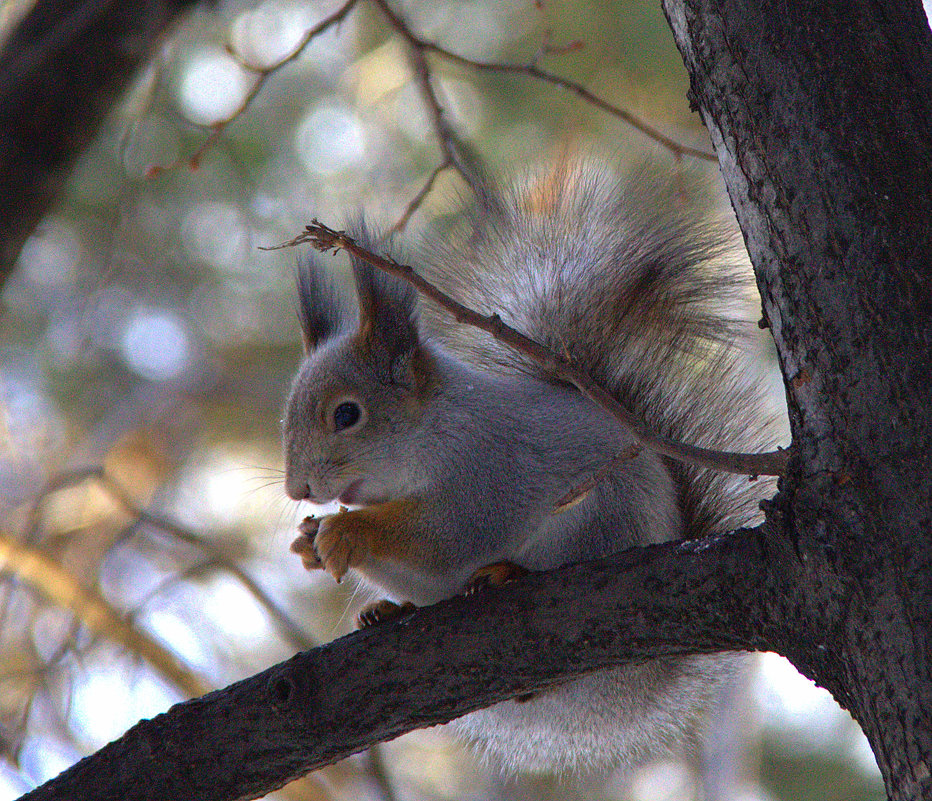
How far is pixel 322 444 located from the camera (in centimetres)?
176

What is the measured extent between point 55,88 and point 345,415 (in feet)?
3.66

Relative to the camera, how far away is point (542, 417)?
178 centimetres

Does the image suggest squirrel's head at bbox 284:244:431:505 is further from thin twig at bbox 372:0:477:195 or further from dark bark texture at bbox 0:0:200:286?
dark bark texture at bbox 0:0:200:286

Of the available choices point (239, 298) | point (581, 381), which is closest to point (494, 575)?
point (581, 381)

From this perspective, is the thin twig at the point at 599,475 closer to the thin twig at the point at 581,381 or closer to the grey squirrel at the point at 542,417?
the thin twig at the point at 581,381

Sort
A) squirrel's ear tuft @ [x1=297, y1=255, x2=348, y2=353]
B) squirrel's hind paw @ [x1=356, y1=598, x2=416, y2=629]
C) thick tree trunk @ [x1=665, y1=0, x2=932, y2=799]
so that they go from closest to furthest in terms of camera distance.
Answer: thick tree trunk @ [x1=665, y1=0, x2=932, y2=799] < squirrel's hind paw @ [x1=356, y1=598, x2=416, y2=629] < squirrel's ear tuft @ [x1=297, y1=255, x2=348, y2=353]

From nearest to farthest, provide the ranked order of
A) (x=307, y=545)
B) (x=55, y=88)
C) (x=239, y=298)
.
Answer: (x=307, y=545), (x=55, y=88), (x=239, y=298)

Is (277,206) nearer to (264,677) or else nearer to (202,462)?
(202,462)

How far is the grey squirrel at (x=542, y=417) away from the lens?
5.63 feet

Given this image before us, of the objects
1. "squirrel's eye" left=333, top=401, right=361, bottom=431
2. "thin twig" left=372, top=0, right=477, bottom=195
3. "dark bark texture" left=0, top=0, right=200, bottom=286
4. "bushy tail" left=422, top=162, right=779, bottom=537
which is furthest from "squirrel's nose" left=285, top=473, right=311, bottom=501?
"dark bark texture" left=0, top=0, right=200, bottom=286

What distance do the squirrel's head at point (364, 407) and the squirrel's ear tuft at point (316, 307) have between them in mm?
211

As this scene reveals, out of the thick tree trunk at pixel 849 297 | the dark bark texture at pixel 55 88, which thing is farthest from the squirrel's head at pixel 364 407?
the dark bark texture at pixel 55 88

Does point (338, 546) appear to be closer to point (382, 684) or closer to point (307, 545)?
point (307, 545)

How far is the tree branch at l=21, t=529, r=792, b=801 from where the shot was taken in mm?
1347
